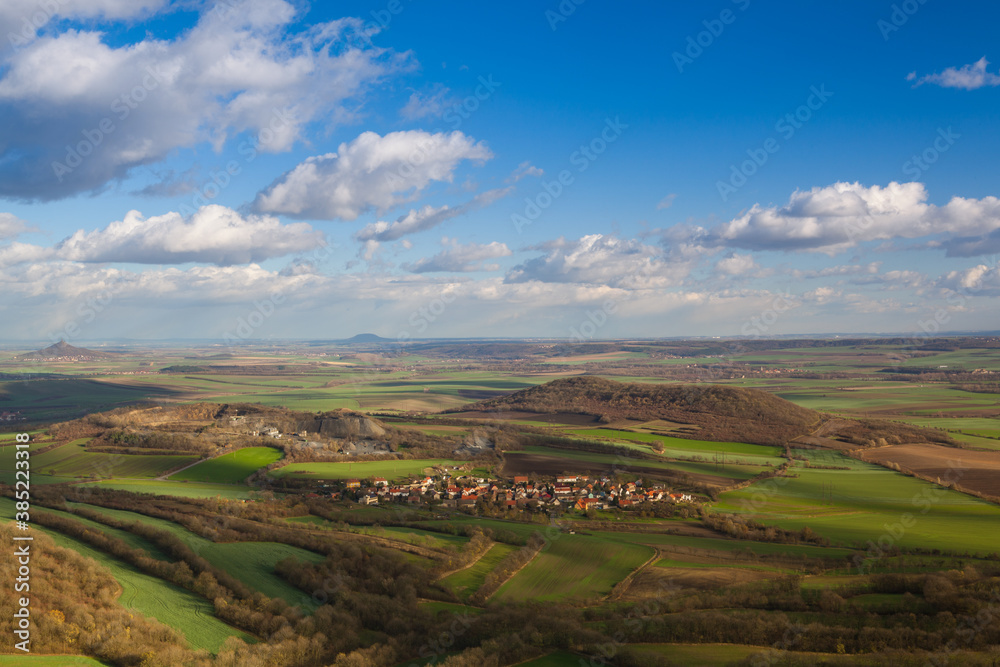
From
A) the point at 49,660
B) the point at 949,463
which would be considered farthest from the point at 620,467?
the point at 49,660

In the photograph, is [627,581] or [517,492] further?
[517,492]

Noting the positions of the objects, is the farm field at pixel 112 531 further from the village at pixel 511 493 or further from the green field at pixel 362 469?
the green field at pixel 362 469

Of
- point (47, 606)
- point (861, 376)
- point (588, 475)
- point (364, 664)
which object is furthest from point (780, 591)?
point (861, 376)

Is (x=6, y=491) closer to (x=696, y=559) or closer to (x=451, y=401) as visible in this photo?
(x=696, y=559)

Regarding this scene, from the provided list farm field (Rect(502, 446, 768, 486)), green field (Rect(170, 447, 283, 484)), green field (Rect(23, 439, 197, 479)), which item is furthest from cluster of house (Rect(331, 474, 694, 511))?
green field (Rect(23, 439, 197, 479))

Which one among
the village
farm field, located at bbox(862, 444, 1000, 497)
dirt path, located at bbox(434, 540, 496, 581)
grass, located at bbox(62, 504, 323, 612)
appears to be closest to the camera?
grass, located at bbox(62, 504, 323, 612)

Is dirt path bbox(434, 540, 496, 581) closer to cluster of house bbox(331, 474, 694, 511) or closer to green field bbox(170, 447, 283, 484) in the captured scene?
cluster of house bbox(331, 474, 694, 511)

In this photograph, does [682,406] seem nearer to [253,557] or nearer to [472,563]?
[472,563]
